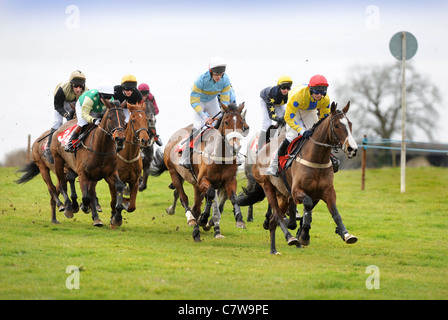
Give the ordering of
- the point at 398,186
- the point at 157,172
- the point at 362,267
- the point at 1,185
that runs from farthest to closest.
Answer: the point at 398,186 < the point at 1,185 < the point at 157,172 < the point at 362,267

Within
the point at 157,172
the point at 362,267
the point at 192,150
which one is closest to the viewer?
the point at 362,267

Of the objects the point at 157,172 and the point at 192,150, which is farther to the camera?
the point at 157,172

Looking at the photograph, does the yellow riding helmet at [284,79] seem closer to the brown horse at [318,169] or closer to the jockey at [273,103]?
the jockey at [273,103]

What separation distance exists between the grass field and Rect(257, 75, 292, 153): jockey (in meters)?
2.23

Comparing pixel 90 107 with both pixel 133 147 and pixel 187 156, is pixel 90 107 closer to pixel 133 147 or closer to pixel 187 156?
pixel 133 147

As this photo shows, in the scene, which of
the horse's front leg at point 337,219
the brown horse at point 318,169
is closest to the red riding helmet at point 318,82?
the brown horse at point 318,169

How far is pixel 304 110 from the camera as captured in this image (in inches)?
460

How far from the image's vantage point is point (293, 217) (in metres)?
12.3

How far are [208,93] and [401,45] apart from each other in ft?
37.9

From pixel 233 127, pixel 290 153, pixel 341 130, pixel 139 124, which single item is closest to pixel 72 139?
pixel 139 124

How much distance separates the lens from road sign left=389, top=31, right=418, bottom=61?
22953 millimetres
